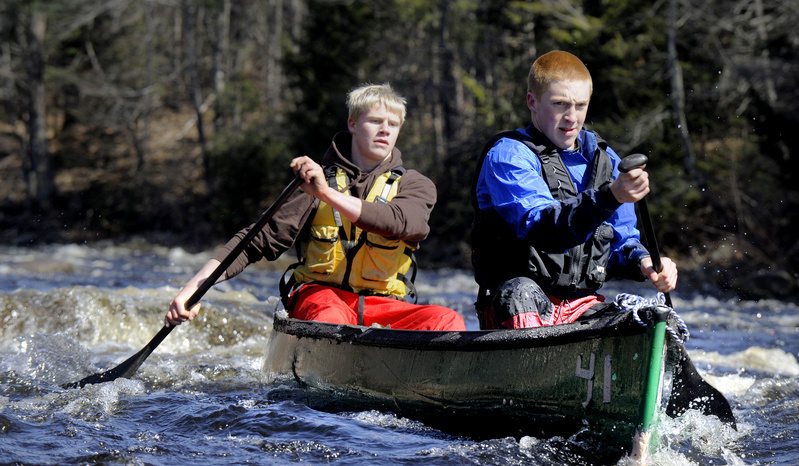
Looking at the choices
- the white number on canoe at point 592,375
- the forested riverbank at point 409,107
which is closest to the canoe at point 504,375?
the white number on canoe at point 592,375

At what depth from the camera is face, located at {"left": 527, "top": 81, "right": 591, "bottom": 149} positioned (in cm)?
319

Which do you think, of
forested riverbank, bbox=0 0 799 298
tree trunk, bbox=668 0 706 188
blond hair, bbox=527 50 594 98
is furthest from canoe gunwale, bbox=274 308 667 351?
tree trunk, bbox=668 0 706 188

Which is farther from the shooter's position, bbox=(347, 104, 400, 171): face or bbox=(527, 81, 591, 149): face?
bbox=(347, 104, 400, 171): face

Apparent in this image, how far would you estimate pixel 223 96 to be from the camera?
1903cm

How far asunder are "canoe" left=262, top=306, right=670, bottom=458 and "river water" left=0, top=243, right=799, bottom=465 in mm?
96

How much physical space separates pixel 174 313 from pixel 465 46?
45.1 ft

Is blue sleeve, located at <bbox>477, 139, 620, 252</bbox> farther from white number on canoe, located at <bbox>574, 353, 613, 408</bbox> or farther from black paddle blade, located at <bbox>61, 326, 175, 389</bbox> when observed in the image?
black paddle blade, located at <bbox>61, 326, 175, 389</bbox>

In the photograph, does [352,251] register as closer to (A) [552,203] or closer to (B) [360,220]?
(B) [360,220]

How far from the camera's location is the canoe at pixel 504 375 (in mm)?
2715

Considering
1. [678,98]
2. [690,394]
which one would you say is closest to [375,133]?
[690,394]

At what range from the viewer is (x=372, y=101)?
383 cm

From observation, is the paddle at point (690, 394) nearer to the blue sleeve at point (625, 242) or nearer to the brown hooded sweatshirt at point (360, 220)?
the blue sleeve at point (625, 242)

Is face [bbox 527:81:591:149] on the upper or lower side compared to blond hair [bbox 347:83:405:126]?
lower

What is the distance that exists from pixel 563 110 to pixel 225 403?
2.17m
